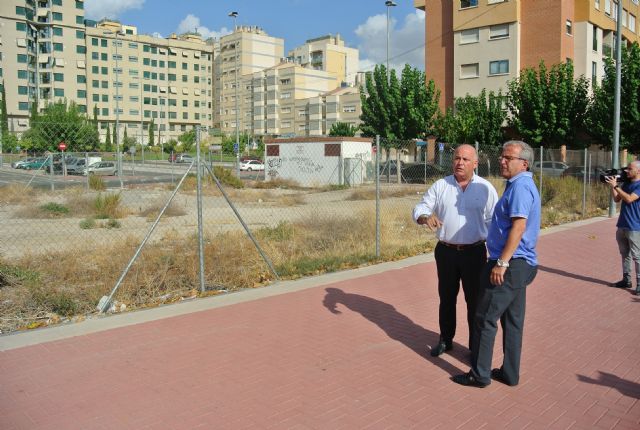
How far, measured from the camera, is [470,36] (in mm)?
43594

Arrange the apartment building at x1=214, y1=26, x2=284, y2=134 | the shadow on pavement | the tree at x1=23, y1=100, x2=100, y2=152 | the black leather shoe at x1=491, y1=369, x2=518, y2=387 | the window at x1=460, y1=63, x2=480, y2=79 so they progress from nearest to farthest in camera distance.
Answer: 1. the black leather shoe at x1=491, y1=369, x2=518, y2=387
2. the shadow on pavement
3. the tree at x1=23, y1=100, x2=100, y2=152
4. the window at x1=460, y1=63, x2=480, y2=79
5. the apartment building at x1=214, y1=26, x2=284, y2=134

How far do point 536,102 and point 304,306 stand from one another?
2792 cm

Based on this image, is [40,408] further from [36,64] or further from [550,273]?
[36,64]

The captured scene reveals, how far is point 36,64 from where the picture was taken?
98.1m

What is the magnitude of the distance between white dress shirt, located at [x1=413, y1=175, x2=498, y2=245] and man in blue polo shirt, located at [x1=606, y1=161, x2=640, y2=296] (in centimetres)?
343

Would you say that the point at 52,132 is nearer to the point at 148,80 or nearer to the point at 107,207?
the point at 107,207

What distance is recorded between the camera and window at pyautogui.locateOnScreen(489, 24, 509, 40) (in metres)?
41.9

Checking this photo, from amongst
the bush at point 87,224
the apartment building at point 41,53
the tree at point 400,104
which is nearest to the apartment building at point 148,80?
the apartment building at point 41,53

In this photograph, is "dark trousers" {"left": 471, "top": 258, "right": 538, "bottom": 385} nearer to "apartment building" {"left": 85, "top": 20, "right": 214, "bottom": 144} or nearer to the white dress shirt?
the white dress shirt

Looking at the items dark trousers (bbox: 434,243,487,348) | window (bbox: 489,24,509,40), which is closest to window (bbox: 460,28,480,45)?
window (bbox: 489,24,509,40)

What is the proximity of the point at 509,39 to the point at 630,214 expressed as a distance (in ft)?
123

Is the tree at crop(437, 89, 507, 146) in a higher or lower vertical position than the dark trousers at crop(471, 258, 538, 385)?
higher

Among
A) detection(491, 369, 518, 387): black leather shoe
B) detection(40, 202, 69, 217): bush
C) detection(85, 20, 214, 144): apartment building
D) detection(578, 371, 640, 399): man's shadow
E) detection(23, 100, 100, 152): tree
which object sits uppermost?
detection(85, 20, 214, 144): apartment building

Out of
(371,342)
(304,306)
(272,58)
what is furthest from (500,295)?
(272,58)
